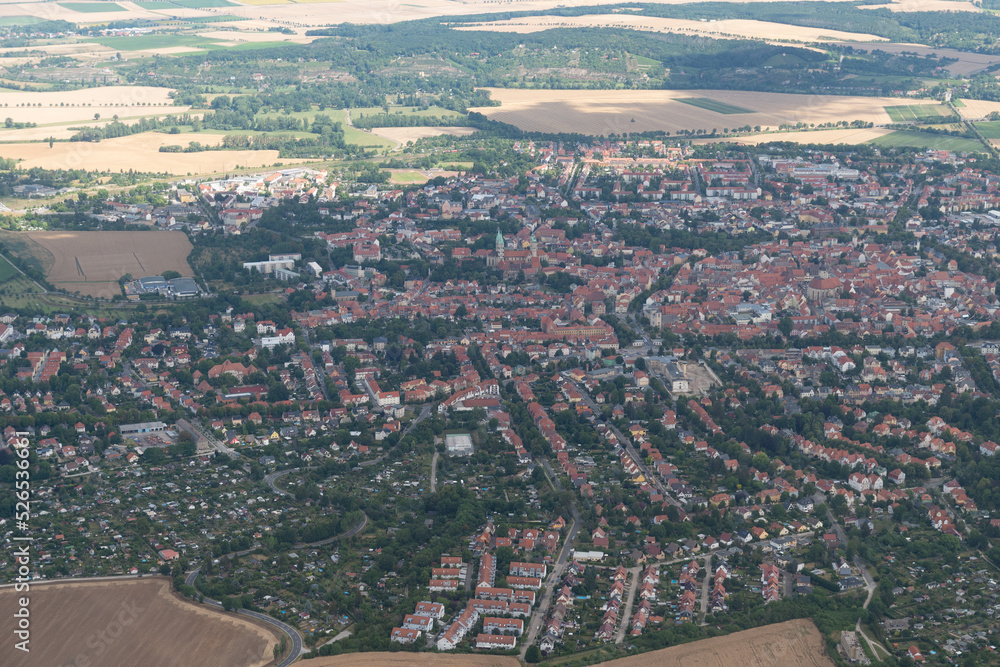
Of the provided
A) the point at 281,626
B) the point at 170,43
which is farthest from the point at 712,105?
the point at 281,626

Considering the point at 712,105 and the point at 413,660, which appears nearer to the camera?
the point at 413,660

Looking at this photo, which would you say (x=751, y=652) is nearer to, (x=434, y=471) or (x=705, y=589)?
(x=705, y=589)

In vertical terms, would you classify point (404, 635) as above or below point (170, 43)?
below

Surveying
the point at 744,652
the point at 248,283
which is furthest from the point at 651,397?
the point at 248,283

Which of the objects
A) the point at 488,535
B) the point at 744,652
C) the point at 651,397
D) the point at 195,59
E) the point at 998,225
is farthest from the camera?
the point at 195,59

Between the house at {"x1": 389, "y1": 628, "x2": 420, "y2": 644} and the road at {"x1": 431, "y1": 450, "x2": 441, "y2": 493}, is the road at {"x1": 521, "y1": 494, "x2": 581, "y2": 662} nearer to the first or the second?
the house at {"x1": 389, "y1": 628, "x2": 420, "y2": 644}

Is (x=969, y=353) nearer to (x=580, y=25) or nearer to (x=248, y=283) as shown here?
(x=248, y=283)
